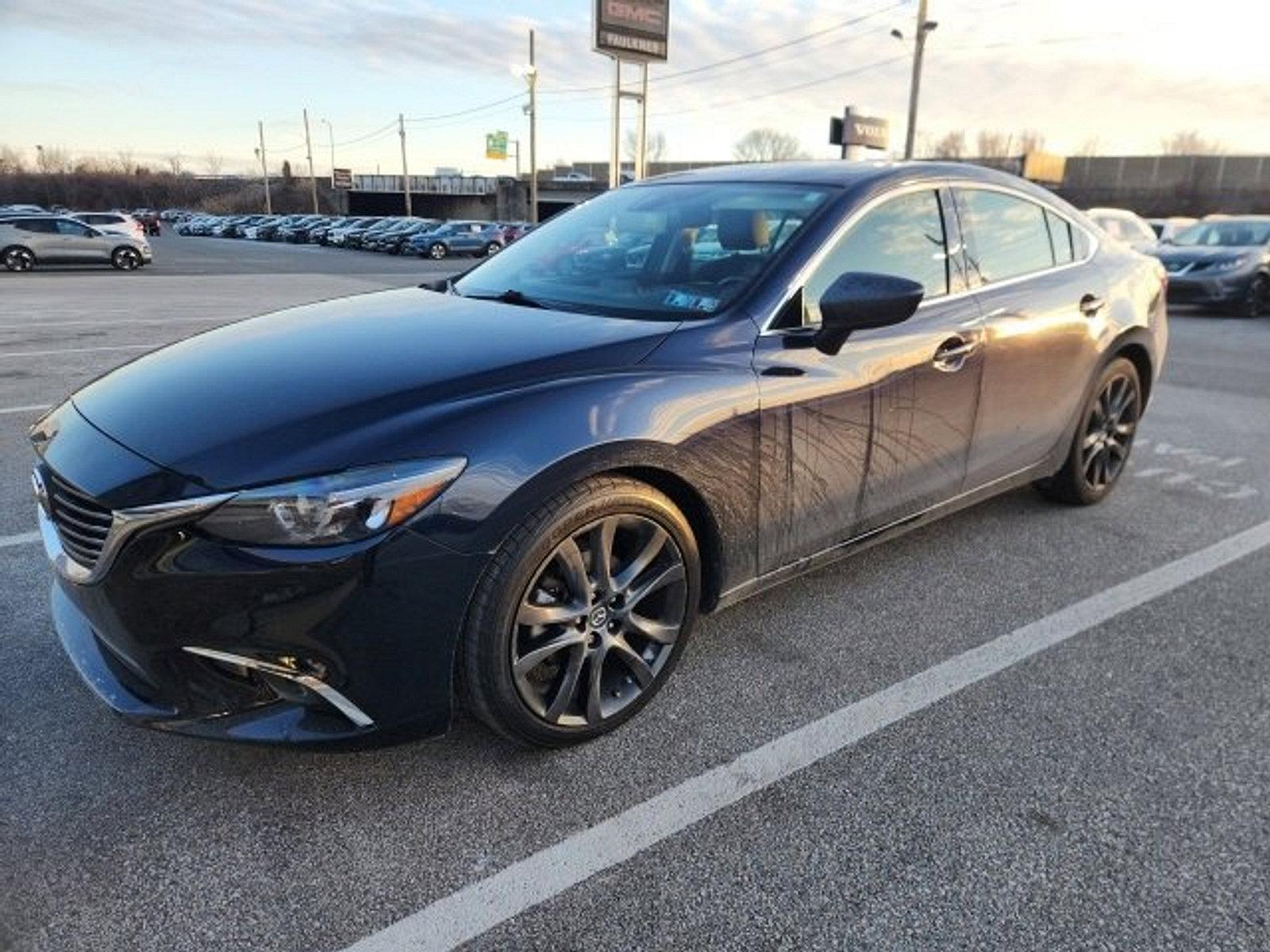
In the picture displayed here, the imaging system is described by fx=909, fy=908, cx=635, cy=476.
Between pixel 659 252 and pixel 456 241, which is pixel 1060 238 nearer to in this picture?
pixel 659 252

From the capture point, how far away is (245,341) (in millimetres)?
2883

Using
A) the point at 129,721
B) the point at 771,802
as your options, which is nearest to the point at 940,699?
the point at 771,802

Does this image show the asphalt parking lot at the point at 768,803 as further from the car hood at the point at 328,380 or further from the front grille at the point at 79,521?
the car hood at the point at 328,380

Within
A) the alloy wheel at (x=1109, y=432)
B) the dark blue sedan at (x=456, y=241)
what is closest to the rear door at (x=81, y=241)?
the dark blue sedan at (x=456, y=241)

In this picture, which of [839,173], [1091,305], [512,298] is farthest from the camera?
[1091,305]

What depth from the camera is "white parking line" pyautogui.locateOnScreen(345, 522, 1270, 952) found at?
1.97m

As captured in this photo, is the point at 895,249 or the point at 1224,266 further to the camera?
the point at 1224,266

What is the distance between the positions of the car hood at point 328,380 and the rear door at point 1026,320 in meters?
1.59

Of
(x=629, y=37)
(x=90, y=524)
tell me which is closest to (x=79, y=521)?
(x=90, y=524)

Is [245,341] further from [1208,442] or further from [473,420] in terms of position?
[1208,442]

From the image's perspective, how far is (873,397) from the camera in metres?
3.10

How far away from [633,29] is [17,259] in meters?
20.3

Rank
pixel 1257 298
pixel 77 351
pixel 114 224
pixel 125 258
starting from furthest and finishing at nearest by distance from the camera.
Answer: pixel 114 224 → pixel 125 258 → pixel 1257 298 → pixel 77 351

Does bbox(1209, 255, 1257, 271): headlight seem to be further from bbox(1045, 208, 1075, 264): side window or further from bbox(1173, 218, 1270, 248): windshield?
bbox(1045, 208, 1075, 264): side window
